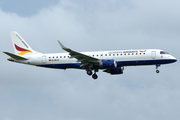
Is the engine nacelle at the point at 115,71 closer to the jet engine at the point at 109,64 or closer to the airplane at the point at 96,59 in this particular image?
the airplane at the point at 96,59

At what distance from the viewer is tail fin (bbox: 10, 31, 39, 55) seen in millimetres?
65438

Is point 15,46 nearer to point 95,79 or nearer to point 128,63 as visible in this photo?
point 95,79

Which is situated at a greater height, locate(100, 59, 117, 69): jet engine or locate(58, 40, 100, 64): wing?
locate(58, 40, 100, 64): wing

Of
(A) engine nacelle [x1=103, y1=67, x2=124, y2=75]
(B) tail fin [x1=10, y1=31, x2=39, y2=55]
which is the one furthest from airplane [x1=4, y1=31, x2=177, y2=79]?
(B) tail fin [x1=10, y1=31, x2=39, y2=55]

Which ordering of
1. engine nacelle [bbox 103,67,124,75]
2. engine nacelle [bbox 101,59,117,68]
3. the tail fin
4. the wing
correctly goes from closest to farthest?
the wing, engine nacelle [bbox 101,59,117,68], engine nacelle [bbox 103,67,124,75], the tail fin

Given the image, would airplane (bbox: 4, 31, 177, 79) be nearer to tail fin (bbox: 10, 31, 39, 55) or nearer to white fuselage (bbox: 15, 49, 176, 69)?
white fuselage (bbox: 15, 49, 176, 69)

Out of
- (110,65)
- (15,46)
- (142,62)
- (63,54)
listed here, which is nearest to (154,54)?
(142,62)

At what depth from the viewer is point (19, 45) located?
66.3m

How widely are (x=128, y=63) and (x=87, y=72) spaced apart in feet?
23.8

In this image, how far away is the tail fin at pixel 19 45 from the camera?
65438mm

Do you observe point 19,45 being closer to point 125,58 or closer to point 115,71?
point 115,71

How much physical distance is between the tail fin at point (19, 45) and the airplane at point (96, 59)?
438mm

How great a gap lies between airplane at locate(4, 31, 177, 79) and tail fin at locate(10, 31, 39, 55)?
1.44ft

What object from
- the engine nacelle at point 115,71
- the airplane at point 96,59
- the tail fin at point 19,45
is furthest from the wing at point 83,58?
the tail fin at point 19,45
